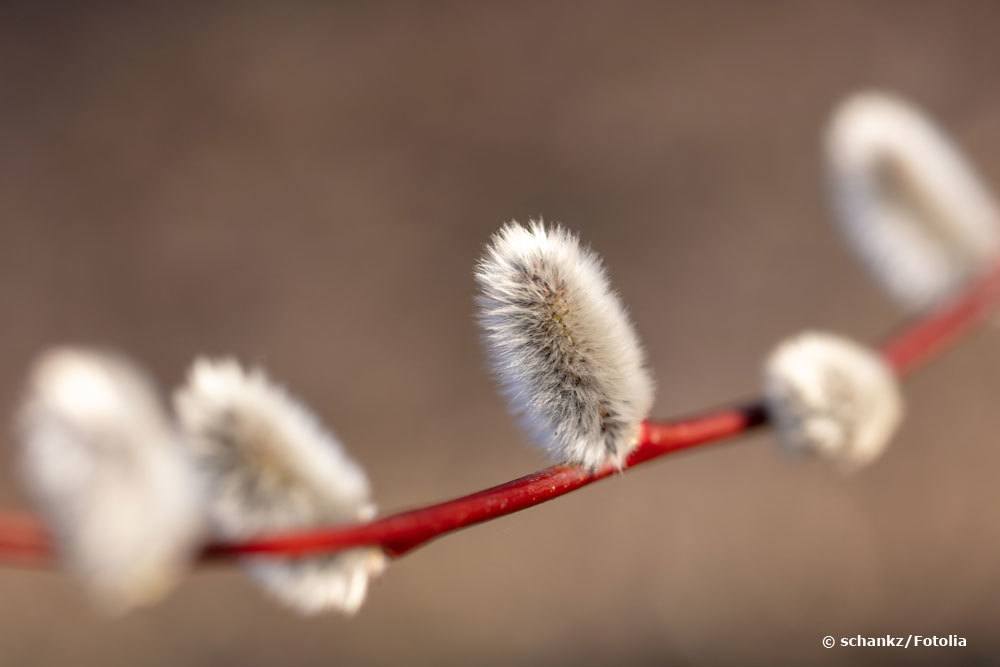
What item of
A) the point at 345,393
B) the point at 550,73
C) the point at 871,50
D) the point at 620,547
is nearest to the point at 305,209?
the point at 345,393

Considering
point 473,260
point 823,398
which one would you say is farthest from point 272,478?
point 473,260

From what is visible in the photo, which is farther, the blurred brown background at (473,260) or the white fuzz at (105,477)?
the blurred brown background at (473,260)

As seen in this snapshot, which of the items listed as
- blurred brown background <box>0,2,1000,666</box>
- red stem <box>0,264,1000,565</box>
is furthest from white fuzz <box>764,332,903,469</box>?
blurred brown background <box>0,2,1000,666</box>

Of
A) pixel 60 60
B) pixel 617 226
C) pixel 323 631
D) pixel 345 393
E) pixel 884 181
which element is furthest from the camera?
pixel 60 60

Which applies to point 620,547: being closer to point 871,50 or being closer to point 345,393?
point 345,393

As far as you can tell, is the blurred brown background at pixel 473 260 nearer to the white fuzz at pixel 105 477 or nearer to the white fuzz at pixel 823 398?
the white fuzz at pixel 823 398

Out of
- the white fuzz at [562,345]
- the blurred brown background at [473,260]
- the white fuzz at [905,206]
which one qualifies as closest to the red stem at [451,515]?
the white fuzz at [562,345]

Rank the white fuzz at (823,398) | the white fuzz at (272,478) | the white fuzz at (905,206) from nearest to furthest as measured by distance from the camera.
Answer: the white fuzz at (272,478), the white fuzz at (823,398), the white fuzz at (905,206)
